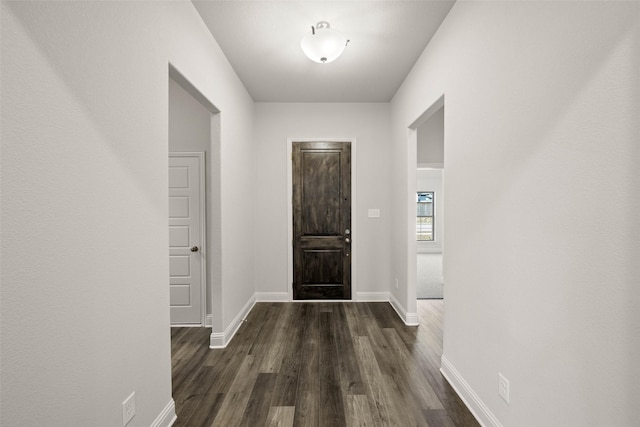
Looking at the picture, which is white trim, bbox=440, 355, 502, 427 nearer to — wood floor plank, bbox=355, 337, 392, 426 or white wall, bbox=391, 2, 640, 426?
white wall, bbox=391, 2, 640, 426

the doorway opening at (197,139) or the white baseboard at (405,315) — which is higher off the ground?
the doorway opening at (197,139)

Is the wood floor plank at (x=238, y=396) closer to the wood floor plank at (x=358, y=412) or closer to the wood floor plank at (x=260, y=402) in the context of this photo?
the wood floor plank at (x=260, y=402)

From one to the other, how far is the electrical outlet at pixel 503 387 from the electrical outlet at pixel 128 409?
1.86 metres

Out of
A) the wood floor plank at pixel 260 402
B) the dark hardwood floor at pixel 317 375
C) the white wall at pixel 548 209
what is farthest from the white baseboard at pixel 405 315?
the wood floor plank at pixel 260 402

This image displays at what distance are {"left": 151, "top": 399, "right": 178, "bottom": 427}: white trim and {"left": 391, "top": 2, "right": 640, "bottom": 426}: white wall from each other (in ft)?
6.04

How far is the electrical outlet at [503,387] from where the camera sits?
163 cm

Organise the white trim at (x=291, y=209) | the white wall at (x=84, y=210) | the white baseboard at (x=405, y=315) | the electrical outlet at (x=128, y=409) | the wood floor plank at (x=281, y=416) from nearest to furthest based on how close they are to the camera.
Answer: the white wall at (x=84, y=210), the electrical outlet at (x=128, y=409), the wood floor plank at (x=281, y=416), the white baseboard at (x=405, y=315), the white trim at (x=291, y=209)

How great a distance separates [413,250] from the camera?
3.56m

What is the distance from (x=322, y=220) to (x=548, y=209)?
324 centimetres

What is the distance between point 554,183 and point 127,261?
189 cm

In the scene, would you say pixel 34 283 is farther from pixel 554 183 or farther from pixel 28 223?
pixel 554 183

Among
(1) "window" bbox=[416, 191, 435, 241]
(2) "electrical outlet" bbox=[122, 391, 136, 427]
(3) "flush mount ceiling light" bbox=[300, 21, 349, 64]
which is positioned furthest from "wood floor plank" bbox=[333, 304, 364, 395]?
(1) "window" bbox=[416, 191, 435, 241]

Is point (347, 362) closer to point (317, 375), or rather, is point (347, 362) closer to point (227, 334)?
point (317, 375)

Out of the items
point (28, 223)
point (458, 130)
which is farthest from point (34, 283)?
point (458, 130)
